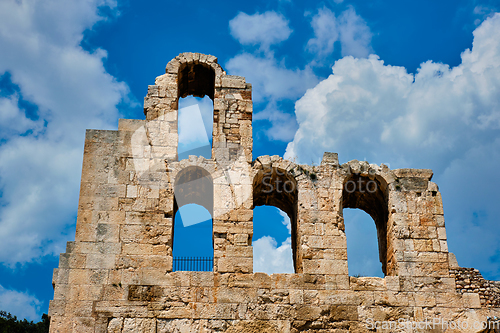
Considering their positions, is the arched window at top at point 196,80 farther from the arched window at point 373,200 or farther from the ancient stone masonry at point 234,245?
the arched window at point 373,200

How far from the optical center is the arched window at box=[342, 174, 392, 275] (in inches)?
550

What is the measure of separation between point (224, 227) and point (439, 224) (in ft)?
17.7

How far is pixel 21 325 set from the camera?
1119 inches

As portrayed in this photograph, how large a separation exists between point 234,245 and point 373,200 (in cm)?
454

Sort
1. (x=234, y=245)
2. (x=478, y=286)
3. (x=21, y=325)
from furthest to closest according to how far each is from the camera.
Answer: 1. (x=21, y=325)
2. (x=478, y=286)
3. (x=234, y=245)

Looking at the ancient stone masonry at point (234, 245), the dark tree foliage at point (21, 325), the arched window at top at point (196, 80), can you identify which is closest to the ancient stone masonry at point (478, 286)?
the ancient stone masonry at point (234, 245)

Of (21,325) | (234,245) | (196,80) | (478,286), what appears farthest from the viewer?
(21,325)

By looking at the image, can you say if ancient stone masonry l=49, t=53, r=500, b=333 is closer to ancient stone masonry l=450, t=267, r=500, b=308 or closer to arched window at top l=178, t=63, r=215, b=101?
ancient stone masonry l=450, t=267, r=500, b=308

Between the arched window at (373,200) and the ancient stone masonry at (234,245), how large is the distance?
0.17 feet

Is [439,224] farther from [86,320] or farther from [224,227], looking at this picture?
[86,320]

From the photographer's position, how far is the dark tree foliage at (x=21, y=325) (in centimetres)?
2756

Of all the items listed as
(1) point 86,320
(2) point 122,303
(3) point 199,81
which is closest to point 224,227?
(2) point 122,303

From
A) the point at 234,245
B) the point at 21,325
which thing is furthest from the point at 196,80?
the point at 21,325

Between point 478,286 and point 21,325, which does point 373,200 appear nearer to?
point 478,286
